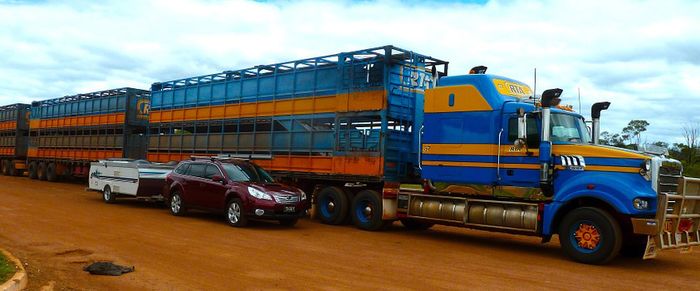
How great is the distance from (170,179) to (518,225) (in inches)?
354

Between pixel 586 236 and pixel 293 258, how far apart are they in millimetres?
4869

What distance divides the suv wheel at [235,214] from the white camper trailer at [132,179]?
14.5ft

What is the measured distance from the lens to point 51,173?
28.9 metres

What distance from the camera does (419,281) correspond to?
7480 millimetres

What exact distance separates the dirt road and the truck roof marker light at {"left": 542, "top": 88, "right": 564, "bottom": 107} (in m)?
2.70

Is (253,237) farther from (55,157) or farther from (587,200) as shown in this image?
(55,157)

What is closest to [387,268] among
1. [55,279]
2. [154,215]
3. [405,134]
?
[55,279]

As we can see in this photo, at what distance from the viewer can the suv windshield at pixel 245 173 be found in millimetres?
13367

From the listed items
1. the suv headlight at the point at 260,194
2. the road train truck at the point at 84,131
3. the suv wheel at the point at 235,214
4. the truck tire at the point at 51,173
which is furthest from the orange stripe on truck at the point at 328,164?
the truck tire at the point at 51,173

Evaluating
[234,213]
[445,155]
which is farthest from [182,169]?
[445,155]

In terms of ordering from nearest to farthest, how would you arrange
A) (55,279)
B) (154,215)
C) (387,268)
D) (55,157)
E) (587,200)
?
(55,279) < (387,268) < (587,200) < (154,215) < (55,157)

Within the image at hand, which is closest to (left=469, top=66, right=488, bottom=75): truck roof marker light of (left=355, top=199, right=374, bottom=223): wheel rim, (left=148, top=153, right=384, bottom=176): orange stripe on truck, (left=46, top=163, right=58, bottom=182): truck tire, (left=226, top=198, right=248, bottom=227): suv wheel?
(left=148, top=153, right=384, bottom=176): orange stripe on truck

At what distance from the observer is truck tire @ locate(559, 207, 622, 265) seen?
364 inches

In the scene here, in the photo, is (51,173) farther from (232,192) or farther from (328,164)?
(328,164)
